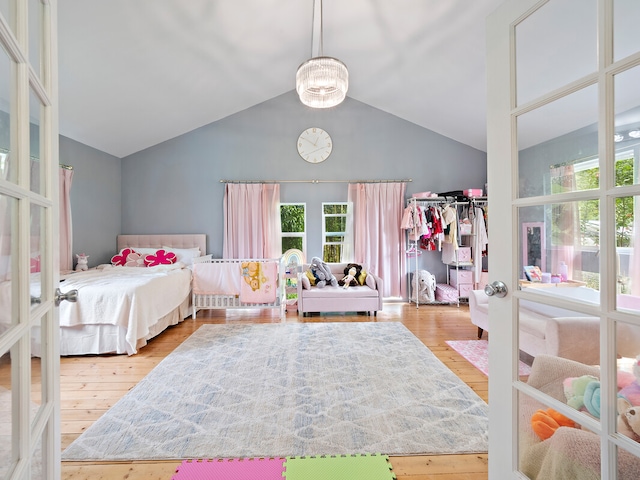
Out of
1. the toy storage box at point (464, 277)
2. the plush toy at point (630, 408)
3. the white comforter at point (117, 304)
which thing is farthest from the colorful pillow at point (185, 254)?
the plush toy at point (630, 408)

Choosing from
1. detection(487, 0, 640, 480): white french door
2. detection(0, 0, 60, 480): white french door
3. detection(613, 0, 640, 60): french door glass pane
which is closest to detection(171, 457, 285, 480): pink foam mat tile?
detection(0, 0, 60, 480): white french door

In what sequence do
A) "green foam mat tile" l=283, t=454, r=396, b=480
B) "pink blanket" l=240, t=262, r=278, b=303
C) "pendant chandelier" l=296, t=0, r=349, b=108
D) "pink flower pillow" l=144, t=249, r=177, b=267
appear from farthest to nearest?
1. "pink flower pillow" l=144, t=249, r=177, b=267
2. "pink blanket" l=240, t=262, r=278, b=303
3. "pendant chandelier" l=296, t=0, r=349, b=108
4. "green foam mat tile" l=283, t=454, r=396, b=480

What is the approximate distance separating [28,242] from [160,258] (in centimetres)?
394

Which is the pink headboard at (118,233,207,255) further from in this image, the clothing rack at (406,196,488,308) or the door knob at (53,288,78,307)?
the door knob at (53,288,78,307)

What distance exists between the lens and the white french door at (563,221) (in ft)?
2.14

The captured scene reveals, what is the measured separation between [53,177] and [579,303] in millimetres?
1435

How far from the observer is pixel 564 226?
2.63 feet

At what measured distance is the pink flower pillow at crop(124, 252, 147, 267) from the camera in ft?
13.8

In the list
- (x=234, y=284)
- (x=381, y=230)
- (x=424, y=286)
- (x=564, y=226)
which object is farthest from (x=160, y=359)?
(x=424, y=286)

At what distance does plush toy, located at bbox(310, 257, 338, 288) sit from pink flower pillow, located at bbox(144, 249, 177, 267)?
6.71 feet

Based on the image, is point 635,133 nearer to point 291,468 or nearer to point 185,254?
point 291,468

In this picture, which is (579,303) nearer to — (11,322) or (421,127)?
(11,322)

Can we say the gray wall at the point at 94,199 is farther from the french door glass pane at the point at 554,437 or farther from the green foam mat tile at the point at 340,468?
the french door glass pane at the point at 554,437

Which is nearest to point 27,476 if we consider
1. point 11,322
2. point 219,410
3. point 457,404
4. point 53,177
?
point 11,322
